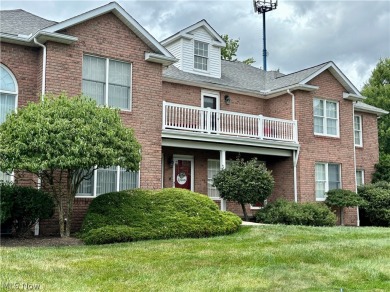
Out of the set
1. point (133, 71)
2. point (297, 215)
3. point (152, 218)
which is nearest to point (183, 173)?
point (297, 215)

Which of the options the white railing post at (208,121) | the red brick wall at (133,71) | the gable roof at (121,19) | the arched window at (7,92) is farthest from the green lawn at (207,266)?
the gable roof at (121,19)

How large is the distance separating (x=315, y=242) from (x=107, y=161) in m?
5.31

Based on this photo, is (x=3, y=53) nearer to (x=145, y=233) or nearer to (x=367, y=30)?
(x=145, y=233)

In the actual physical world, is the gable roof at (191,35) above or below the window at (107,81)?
above

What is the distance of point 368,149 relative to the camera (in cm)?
2423

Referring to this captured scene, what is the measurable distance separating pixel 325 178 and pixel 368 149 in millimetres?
4888

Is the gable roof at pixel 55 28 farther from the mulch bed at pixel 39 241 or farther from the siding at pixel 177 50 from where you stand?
the mulch bed at pixel 39 241

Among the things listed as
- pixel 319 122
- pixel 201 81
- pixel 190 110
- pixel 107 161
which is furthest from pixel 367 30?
pixel 107 161

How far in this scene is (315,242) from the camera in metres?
11.2

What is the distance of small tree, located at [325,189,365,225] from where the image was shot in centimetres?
1966

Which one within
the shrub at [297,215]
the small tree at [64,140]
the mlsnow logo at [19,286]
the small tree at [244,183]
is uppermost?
the small tree at [64,140]

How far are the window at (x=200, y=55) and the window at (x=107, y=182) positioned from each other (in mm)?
7318

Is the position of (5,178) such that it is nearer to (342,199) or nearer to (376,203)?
(342,199)

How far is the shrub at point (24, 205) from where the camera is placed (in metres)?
11.5
